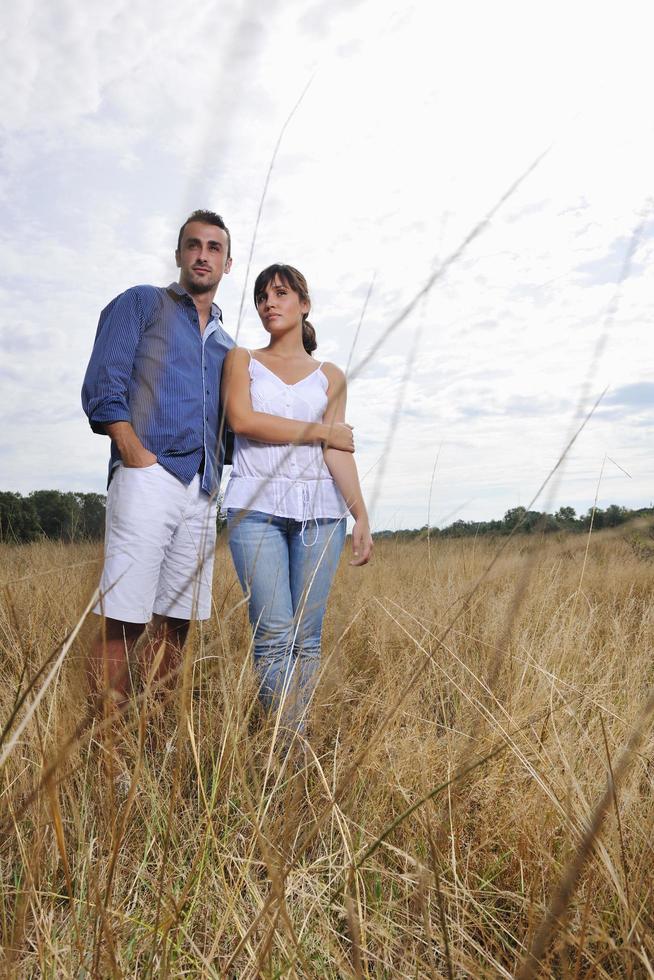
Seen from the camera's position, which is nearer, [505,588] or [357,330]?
[357,330]

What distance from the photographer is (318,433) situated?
2.00 m

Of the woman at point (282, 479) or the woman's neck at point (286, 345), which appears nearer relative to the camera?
the woman at point (282, 479)

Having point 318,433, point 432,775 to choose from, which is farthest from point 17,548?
point 432,775

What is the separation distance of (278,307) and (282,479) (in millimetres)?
676

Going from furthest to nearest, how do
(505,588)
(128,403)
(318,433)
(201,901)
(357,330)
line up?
(505,588)
(128,403)
(318,433)
(201,901)
(357,330)

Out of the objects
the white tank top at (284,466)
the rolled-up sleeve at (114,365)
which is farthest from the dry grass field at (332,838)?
the rolled-up sleeve at (114,365)

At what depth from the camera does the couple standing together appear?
7.23ft

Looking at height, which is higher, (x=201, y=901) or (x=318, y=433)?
(x=318, y=433)

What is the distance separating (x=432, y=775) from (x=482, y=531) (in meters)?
4.04

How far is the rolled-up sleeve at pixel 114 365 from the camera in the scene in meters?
2.23

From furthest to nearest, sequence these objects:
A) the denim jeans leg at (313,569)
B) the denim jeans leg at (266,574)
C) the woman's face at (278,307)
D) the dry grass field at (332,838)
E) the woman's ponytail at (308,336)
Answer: the woman's ponytail at (308,336), the woman's face at (278,307), the denim jeans leg at (266,574), the denim jeans leg at (313,569), the dry grass field at (332,838)

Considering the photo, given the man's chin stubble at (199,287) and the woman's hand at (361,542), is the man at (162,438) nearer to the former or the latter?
the man's chin stubble at (199,287)

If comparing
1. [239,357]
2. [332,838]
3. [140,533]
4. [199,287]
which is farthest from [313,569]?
[199,287]

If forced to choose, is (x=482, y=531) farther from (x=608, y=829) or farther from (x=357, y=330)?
(x=357, y=330)
